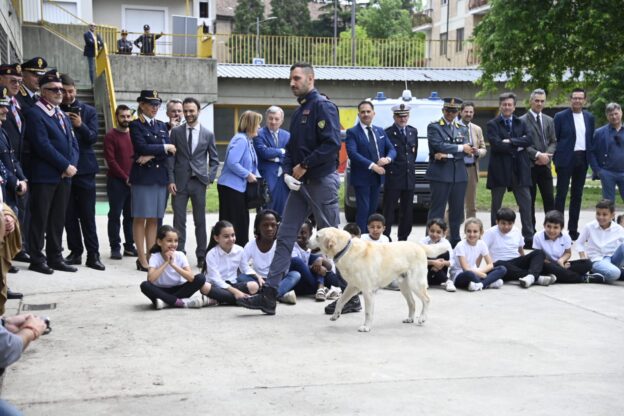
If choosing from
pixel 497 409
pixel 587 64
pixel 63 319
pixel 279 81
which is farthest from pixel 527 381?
pixel 279 81

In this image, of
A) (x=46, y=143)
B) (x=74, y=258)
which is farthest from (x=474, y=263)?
(x=46, y=143)

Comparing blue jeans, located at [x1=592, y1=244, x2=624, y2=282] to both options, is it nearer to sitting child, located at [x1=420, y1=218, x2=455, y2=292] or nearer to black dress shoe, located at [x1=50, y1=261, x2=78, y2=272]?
sitting child, located at [x1=420, y1=218, x2=455, y2=292]

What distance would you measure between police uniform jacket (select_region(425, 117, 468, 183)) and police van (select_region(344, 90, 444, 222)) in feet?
11.3

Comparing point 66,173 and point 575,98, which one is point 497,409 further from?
point 575,98

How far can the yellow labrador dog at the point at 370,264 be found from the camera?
7422mm

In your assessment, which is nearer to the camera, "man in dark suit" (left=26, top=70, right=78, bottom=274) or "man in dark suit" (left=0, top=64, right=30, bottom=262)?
"man in dark suit" (left=0, top=64, right=30, bottom=262)

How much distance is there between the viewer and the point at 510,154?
12.3 meters

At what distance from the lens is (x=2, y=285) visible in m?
5.14

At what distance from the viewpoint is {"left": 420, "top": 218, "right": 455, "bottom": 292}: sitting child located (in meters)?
9.50

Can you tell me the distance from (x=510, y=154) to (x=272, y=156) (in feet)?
12.4

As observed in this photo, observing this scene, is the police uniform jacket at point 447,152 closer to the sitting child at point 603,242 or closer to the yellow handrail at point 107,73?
the sitting child at point 603,242

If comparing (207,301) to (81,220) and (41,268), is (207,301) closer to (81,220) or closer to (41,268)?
(41,268)

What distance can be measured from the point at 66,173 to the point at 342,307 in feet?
Answer: 12.4

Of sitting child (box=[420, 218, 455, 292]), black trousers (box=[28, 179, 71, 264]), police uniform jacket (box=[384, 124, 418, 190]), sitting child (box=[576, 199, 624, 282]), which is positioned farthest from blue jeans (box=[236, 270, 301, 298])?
sitting child (box=[576, 199, 624, 282])
